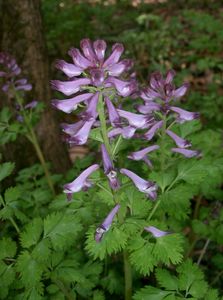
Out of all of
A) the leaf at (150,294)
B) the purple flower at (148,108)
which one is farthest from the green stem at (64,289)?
the purple flower at (148,108)

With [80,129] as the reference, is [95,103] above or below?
above

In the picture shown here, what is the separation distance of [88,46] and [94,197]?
1.41m

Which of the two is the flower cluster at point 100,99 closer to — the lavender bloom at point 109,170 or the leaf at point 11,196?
the lavender bloom at point 109,170

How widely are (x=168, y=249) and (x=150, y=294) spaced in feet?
1.52

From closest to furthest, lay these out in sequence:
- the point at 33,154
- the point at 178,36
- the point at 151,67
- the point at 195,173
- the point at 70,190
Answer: the point at 70,190 → the point at 195,173 → the point at 33,154 → the point at 151,67 → the point at 178,36

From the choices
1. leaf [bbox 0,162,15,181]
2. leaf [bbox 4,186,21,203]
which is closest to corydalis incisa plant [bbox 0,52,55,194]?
leaf [bbox 0,162,15,181]

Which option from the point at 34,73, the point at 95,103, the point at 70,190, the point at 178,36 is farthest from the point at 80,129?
the point at 178,36

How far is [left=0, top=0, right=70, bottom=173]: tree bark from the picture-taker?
415cm

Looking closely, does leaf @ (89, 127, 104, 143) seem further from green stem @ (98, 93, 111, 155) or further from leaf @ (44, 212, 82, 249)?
leaf @ (44, 212, 82, 249)

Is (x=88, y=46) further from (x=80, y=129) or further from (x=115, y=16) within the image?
(x=115, y=16)

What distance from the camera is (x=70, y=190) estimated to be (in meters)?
2.33

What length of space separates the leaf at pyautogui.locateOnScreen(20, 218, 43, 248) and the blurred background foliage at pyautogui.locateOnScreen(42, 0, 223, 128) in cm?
425

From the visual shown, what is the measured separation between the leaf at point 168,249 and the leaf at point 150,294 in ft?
1.23

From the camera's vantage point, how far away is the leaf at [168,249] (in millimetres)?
2219
